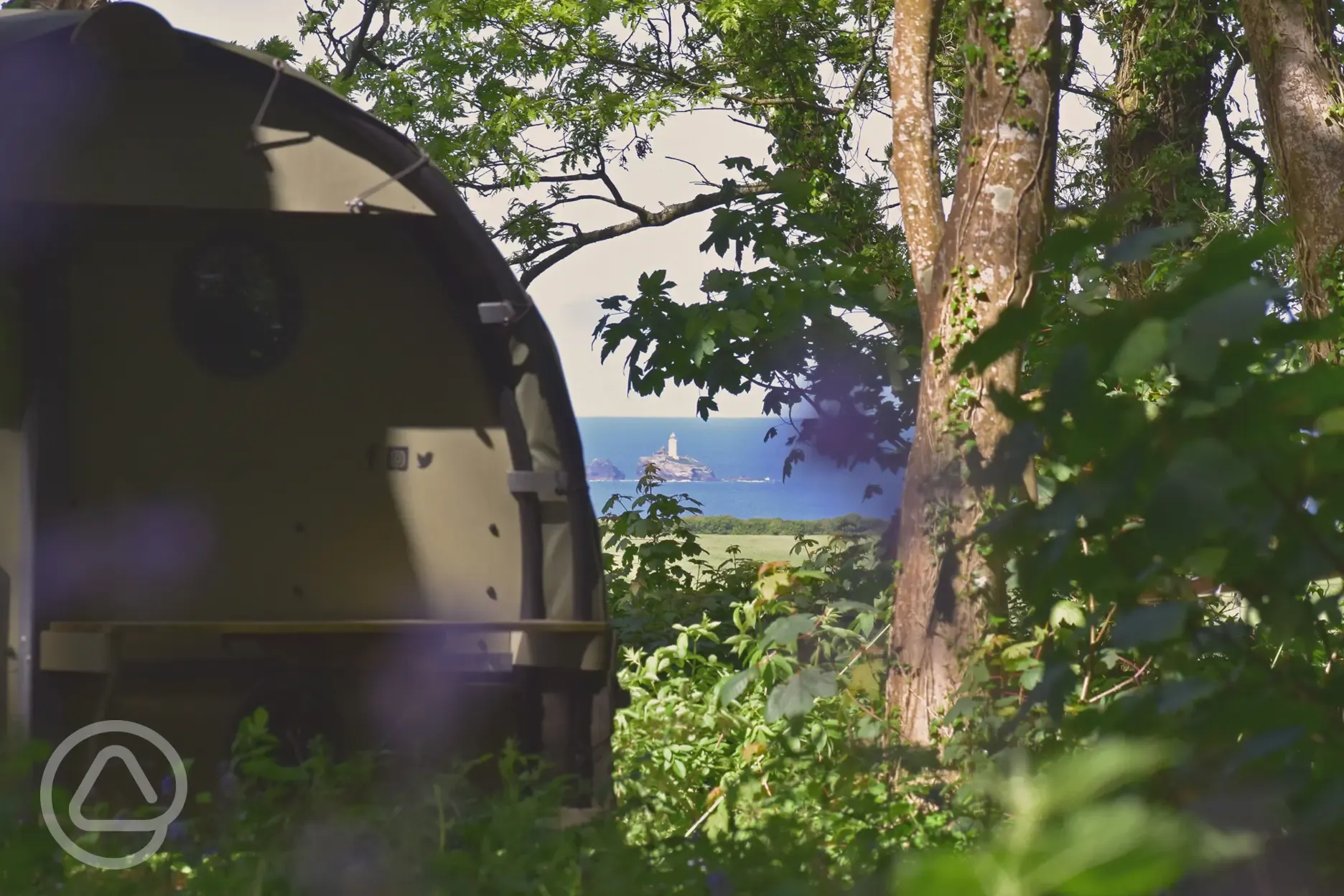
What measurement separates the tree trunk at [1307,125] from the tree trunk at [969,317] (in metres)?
3.39

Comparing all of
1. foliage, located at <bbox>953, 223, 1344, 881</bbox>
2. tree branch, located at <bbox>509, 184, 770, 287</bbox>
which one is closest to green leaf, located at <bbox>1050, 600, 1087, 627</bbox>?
foliage, located at <bbox>953, 223, 1344, 881</bbox>

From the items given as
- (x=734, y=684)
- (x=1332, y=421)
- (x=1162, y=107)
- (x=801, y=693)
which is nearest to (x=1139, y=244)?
(x=1332, y=421)

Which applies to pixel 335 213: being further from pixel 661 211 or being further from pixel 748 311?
pixel 661 211

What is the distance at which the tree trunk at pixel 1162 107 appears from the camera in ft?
53.5

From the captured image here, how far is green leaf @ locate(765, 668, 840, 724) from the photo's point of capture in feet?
16.4

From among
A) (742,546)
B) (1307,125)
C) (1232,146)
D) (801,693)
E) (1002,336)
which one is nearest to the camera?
(1002,336)

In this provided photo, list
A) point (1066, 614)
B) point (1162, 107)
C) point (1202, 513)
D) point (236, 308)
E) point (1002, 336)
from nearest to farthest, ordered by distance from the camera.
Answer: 1. point (1202, 513)
2. point (1002, 336)
3. point (236, 308)
4. point (1066, 614)
5. point (1162, 107)

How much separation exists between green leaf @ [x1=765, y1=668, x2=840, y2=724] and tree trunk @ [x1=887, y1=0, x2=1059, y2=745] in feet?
4.60

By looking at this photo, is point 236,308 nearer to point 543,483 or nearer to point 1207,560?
point 543,483

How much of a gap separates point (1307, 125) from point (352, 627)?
24.3 ft

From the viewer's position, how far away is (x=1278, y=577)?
6.76 feet

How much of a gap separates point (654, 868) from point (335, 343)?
116 inches

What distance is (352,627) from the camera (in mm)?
4961

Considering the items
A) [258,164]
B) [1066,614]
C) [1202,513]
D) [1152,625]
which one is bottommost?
[1066,614]
